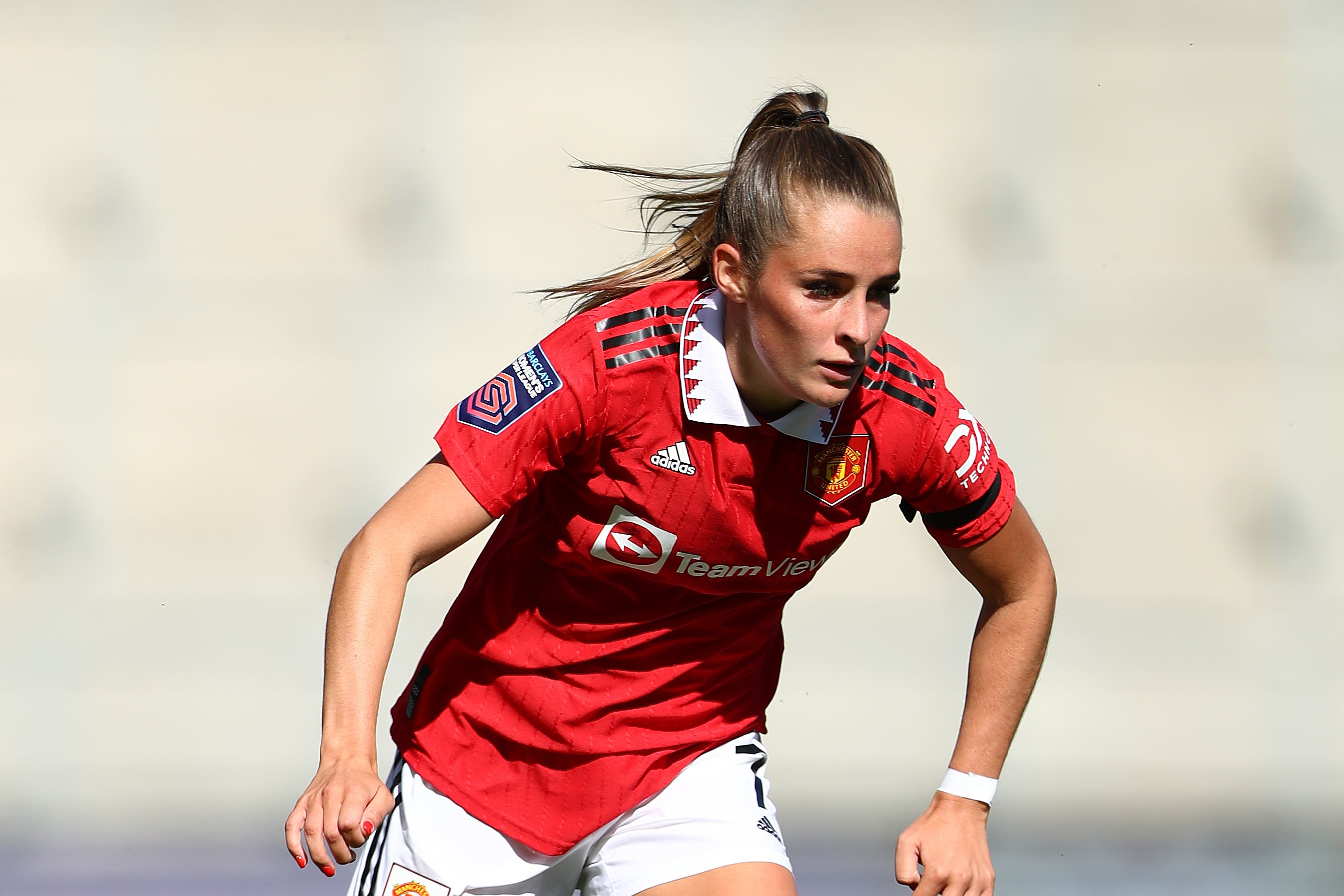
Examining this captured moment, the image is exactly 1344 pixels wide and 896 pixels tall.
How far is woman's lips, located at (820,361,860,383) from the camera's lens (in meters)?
1.88

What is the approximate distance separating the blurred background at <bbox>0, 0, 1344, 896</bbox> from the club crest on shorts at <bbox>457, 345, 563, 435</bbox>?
3058 millimetres

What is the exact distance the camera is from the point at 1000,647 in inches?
89.1

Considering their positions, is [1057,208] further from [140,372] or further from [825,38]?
[140,372]

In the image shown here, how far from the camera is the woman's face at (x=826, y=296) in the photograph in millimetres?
1848

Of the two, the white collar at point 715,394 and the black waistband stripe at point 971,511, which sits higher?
the white collar at point 715,394

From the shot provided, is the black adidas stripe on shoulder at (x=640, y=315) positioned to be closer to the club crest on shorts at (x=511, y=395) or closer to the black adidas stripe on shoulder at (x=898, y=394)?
the club crest on shorts at (x=511, y=395)

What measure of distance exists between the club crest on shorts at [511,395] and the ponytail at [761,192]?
0.69 feet

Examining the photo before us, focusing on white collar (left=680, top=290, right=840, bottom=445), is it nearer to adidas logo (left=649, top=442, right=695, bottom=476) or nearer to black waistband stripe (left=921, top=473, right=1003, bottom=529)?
adidas logo (left=649, top=442, right=695, bottom=476)

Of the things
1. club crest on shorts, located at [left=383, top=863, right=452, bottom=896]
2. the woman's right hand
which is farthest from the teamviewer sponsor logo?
club crest on shorts, located at [left=383, top=863, right=452, bottom=896]

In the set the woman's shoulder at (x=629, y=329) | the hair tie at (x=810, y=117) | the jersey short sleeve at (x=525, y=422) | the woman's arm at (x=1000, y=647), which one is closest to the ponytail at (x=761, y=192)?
the hair tie at (x=810, y=117)

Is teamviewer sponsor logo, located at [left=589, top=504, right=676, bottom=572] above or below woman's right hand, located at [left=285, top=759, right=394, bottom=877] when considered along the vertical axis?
above

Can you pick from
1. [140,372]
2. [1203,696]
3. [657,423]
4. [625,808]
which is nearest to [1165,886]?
[1203,696]

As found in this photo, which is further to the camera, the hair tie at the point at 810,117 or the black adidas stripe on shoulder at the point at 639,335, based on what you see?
the hair tie at the point at 810,117

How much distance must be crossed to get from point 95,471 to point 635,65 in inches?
95.3
